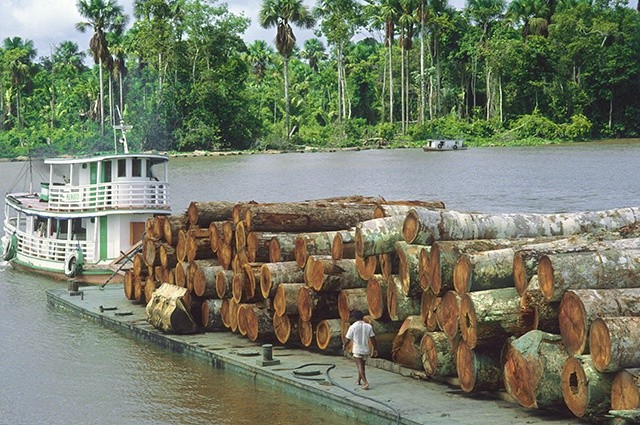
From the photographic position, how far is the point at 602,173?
6906cm

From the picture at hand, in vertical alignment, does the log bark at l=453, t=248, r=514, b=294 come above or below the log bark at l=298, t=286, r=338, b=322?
above

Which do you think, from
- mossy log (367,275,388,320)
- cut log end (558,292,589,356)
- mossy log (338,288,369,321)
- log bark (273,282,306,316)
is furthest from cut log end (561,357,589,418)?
log bark (273,282,306,316)

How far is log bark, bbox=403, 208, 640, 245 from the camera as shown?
1636 centimetres

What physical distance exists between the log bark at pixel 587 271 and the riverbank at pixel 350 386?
1.59m

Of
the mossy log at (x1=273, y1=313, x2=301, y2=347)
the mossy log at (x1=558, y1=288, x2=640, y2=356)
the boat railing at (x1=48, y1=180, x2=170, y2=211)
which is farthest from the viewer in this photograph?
the boat railing at (x1=48, y1=180, x2=170, y2=211)

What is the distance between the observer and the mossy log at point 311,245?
18844 millimetres

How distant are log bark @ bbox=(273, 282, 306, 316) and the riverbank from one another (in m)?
0.72

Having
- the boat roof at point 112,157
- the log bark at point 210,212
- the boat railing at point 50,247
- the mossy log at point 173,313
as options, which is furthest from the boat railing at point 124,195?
the mossy log at point 173,313

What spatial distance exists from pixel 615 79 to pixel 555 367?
318 feet

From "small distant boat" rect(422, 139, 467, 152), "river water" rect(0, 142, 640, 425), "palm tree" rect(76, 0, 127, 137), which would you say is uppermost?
"palm tree" rect(76, 0, 127, 137)

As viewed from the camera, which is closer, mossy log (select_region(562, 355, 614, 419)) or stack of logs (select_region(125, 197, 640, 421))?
mossy log (select_region(562, 355, 614, 419))

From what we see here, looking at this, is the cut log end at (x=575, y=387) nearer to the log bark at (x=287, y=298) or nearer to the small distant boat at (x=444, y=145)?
the log bark at (x=287, y=298)

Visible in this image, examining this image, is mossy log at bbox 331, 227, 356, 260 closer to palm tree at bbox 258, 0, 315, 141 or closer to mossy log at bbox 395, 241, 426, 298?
mossy log at bbox 395, 241, 426, 298

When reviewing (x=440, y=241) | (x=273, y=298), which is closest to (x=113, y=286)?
(x=273, y=298)
